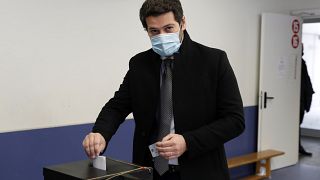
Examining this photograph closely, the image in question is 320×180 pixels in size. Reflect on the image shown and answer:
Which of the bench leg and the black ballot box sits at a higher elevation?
the black ballot box

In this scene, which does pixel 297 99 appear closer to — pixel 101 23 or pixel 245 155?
pixel 245 155

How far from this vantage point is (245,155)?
428 cm

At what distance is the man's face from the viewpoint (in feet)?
4.42

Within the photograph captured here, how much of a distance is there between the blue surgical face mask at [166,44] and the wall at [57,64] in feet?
4.59

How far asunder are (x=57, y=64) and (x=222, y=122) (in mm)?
1712

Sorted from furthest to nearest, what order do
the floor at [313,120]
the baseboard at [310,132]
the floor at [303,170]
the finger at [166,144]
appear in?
the floor at [313,120] → the baseboard at [310,132] → the floor at [303,170] → the finger at [166,144]

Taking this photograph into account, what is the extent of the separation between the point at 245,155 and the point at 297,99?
110cm

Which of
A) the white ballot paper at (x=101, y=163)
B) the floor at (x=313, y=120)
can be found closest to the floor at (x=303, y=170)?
the floor at (x=313, y=120)

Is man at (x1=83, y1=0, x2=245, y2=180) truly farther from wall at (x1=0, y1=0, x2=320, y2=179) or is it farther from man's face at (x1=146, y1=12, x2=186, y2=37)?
wall at (x1=0, y1=0, x2=320, y2=179)

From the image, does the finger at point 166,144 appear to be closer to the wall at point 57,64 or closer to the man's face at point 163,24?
the man's face at point 163,24

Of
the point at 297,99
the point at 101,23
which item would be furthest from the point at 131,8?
the point at 297,99

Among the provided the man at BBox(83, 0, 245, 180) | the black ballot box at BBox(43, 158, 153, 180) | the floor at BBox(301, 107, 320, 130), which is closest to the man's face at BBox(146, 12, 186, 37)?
the man at BBox(83, 0, 245, 180)

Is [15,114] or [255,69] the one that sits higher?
[255,69]

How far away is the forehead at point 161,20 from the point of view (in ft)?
4.40
